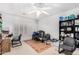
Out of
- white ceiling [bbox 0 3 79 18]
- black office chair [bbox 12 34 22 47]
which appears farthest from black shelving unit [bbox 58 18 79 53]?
black office chair [bbox 12 34 22 47]

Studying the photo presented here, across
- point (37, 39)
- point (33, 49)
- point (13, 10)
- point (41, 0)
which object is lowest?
point (33, 49)

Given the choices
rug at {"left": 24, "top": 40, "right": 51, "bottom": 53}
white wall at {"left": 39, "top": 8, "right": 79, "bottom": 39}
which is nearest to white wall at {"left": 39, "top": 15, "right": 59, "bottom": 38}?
white wall at {"left": 39, "top": 8, "right": 79, "bottom": 39}

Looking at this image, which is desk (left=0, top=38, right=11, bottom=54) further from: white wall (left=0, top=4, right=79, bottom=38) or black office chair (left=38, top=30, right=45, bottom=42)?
black office chair (left=38, top=30, right=45, bottom=42)

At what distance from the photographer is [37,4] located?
236 centimetres

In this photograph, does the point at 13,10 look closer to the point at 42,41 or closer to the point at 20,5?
the point at 20,5

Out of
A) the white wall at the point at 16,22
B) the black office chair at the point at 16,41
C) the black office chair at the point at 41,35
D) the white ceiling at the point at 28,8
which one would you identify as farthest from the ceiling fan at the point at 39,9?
the black office chair at the point at 16,41

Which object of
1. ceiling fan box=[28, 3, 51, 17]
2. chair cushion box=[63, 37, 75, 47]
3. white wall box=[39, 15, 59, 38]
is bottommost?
chair cushion box=[63, 37, 75, 47]

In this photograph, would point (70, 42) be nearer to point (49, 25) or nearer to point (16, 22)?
point (49, 25)

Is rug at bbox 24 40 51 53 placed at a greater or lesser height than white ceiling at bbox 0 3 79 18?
lesser

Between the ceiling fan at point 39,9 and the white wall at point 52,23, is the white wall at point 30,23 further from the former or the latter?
the ceiling fan at point 39,9

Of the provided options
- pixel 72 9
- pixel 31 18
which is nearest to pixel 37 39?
pixel 31 18

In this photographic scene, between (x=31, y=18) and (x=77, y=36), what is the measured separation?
83 centimetres

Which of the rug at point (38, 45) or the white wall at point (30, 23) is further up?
the white wall at point (30, 23)

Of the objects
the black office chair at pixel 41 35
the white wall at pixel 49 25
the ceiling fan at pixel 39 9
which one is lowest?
the black office chair at pixel 41 35
